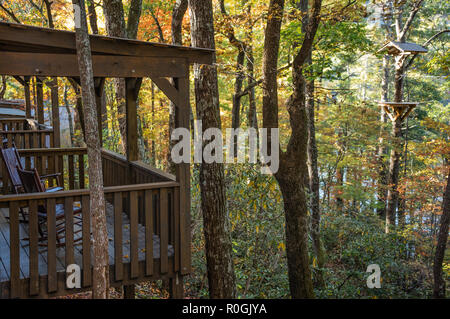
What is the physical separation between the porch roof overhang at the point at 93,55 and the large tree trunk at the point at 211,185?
41.3 inches

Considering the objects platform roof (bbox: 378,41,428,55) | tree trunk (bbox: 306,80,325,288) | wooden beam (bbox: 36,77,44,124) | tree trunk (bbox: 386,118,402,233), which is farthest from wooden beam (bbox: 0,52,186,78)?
tree trunk (bbox: 386,118,402,233)

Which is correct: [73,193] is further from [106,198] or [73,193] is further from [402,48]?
[402,48]

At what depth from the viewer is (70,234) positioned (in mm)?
4461

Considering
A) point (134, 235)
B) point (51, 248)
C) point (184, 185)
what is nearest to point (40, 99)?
point (184, 185)

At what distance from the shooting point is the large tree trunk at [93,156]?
415 centimetres

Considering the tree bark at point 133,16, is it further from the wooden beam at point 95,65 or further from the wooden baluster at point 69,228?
the wooden baluster at point 69,228

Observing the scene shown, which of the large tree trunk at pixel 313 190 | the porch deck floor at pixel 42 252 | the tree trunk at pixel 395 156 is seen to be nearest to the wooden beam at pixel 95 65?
the porch deck floor at pixel 42 252

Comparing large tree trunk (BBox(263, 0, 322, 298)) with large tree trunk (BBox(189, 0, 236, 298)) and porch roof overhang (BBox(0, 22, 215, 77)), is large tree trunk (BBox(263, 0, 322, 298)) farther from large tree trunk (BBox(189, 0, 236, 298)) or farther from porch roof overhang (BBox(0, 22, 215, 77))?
porch roof overhang (BBox(0, 22, 215, 77))

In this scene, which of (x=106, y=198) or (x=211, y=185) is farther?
(x=211, y=185)

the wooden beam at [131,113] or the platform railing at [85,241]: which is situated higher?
the wooden beam at [131,113]

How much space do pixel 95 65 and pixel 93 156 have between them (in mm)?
1057

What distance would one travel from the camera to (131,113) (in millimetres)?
6492
